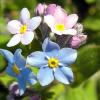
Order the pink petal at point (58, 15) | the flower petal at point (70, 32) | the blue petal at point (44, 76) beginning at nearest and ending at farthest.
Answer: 1. the blue petal at point (44, 76)
2. the flower petal at point (70, 32)
3. the pink petal at point (58, 15)

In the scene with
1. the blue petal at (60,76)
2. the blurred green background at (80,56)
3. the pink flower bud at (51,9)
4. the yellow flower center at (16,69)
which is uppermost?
the pink flower bud at (51,9)

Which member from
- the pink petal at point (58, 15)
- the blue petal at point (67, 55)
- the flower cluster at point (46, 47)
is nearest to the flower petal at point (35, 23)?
the flower cluster at point (46, 47)

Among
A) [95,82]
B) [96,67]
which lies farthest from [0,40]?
[95,82]

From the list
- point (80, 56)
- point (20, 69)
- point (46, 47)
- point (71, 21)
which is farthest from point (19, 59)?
point (80, 56)

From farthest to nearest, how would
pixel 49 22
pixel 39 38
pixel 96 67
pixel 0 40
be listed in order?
pixel 96 67 < pixel 0 40 < pixel 39 38 < pixel 49 22

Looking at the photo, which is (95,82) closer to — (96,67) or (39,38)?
(96,67)

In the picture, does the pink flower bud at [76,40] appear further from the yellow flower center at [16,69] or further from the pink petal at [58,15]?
the yellow flower center at [16,69]
